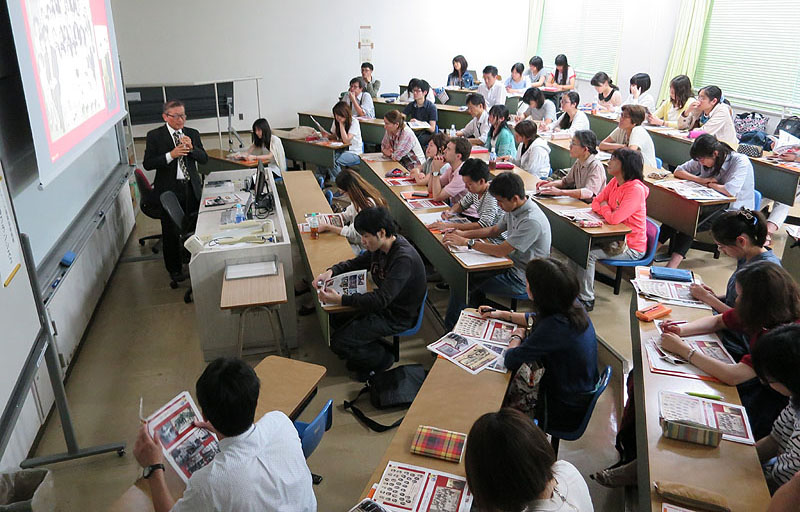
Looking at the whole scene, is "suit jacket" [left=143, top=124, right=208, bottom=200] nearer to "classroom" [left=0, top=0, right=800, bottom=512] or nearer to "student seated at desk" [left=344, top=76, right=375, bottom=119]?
"classroom" [left=0, top=0, right=800, bottom=512]

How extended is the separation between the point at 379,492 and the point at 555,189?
Answer: 154 inches

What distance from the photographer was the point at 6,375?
2418 mm

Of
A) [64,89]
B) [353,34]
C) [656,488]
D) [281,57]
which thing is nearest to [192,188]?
[64,89]

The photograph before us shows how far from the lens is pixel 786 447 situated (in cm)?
227

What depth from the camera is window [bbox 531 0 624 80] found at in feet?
35.9

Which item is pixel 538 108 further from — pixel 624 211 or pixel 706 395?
pixel 706 395

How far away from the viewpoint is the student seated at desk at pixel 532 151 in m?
6.06

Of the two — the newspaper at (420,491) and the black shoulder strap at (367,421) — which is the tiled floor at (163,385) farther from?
the newspaper at (420,491)

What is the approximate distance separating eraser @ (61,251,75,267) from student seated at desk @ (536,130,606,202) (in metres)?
3.91

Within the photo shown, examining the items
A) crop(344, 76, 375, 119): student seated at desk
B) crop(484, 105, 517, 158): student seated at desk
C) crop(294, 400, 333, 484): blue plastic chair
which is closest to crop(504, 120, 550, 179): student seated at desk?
crop(484, 105, 517, 158): student seated at desk

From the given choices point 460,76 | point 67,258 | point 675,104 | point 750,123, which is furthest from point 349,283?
point 460,76

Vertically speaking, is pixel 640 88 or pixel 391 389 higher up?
pixel 640 88

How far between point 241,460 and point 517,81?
10.6m

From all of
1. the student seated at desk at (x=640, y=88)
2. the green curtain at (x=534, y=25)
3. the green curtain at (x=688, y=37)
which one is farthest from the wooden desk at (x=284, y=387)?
the green curtain at (x=534, y=25)
